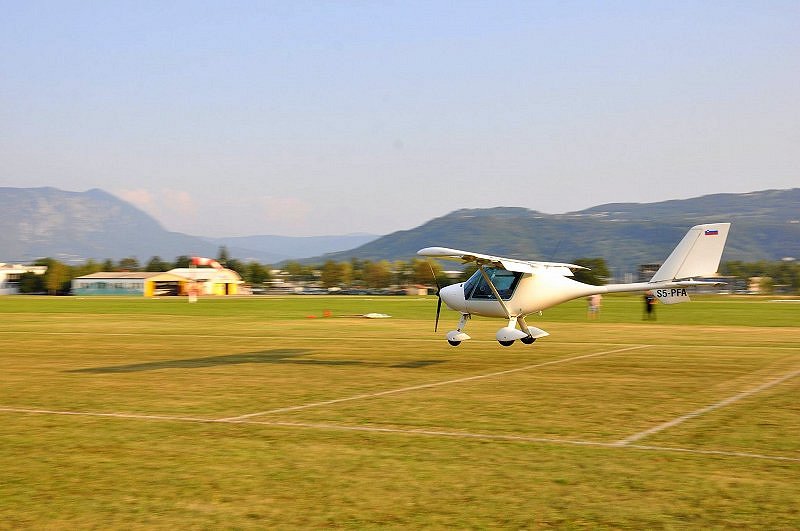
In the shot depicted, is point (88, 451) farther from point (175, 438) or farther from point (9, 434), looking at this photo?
point (9, 434)

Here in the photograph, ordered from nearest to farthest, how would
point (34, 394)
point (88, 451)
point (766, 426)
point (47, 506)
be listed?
point (47, 506) → point (88, 451) → point (766, 426) → point (34, 394)

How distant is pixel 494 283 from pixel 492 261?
1.35 meters

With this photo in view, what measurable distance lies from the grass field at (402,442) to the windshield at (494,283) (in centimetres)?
195

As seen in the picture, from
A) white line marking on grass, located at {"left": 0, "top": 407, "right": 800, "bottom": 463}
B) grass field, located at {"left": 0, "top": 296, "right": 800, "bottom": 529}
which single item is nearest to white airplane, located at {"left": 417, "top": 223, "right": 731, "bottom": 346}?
grass field, located at {"left": 0, "top": 296, "right": 800, "bottom": 529}

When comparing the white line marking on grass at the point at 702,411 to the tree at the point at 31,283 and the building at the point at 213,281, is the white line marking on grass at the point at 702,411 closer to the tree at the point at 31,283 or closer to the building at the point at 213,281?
the building at the point at 213,281

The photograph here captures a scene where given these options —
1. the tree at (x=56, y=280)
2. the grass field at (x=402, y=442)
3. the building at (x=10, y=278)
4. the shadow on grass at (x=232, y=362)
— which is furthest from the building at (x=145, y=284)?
the grass field at (x=402, y=442)

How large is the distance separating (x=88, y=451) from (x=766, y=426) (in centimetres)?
1034

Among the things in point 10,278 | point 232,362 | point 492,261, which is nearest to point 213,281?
point 10,278

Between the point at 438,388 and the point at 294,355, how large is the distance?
9.73m

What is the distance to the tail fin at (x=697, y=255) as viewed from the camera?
2395 centimetres

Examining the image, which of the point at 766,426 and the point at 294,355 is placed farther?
the point at 294,355

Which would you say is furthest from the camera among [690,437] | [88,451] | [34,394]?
[34,394]

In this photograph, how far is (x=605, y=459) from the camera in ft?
36.2

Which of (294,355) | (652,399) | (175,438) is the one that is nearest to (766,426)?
(652,399)
